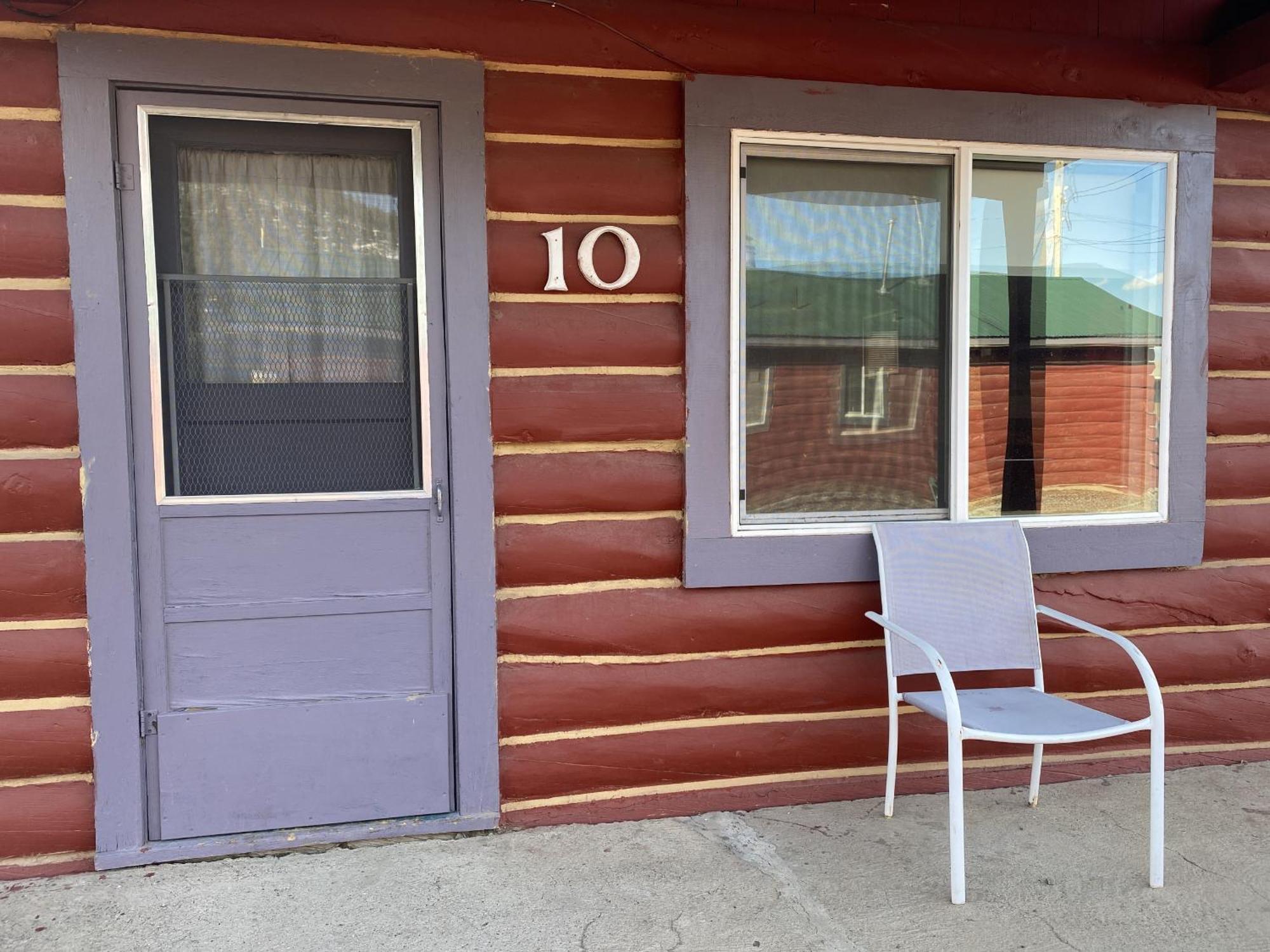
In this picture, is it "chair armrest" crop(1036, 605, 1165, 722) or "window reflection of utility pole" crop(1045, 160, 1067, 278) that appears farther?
"window reflection of utility pole" crop(1045, 160, 1067, 278)

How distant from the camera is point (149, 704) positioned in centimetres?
257

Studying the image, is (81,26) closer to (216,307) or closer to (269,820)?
(216,307)

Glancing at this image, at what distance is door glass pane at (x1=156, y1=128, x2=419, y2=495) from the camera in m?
2.59

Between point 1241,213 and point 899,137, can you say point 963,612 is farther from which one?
point 1241,213

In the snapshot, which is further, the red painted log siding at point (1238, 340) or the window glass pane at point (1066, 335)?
the red painted log siding at point (1238, 340)

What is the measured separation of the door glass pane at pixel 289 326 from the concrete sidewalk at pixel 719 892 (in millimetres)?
1077

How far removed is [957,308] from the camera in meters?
3.02

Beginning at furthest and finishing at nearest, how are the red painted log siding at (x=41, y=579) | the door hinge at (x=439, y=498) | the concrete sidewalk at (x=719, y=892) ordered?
the door hinge at (x=439, y=498) < the red painted log siding at (x=41, y=579) < the concrete sidewalk at (x=719, y=892)

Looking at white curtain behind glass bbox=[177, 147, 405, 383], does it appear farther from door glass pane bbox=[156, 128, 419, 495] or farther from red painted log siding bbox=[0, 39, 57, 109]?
red painted log siding bbox=[0, 39, 57, 109]

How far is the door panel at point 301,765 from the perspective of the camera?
260 centimetres

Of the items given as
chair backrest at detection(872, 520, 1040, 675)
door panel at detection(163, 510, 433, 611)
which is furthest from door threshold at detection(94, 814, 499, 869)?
chair backrest at detection(872, 520, 1040, 675)

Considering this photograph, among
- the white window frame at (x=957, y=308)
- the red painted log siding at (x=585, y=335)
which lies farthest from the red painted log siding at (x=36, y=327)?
the white window frame at (x=957, y=308)

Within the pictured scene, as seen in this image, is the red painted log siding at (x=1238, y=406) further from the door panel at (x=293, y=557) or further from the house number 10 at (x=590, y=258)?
the door panel at (x=293, y=557)

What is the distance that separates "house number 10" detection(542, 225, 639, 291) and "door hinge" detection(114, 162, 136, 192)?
110cm
